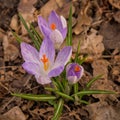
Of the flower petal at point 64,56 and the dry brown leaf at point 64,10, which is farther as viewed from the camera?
the dry brown leaf at point 64,10

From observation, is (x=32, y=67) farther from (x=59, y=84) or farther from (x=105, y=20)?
(x=105, y=20)

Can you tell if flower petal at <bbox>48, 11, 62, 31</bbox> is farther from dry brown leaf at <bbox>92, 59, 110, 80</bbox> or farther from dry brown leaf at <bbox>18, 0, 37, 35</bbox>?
dry brown leaf at <bbox>18, 0, 37, 35</bbox>

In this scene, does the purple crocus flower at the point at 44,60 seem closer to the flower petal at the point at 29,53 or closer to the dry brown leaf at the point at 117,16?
the flower petal at the point at 29,53

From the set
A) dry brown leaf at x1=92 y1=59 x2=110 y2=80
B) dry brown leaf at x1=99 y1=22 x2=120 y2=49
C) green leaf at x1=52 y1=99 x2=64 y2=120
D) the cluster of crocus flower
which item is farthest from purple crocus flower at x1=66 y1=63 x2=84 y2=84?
dry brown leaf at x1=99 y1=22 x2=120 y2=49

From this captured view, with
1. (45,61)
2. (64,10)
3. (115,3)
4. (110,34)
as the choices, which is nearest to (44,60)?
(45,61)

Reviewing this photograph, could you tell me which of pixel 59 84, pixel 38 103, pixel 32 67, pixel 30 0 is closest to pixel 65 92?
pixel 59 84

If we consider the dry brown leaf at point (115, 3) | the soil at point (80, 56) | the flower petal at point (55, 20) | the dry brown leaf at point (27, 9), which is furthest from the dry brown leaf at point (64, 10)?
the flower petal at point (55, 20)

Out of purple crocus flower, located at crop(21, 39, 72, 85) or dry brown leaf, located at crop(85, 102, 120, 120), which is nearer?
purple crocus flower, located at crop(21, 39, 72, 85)
